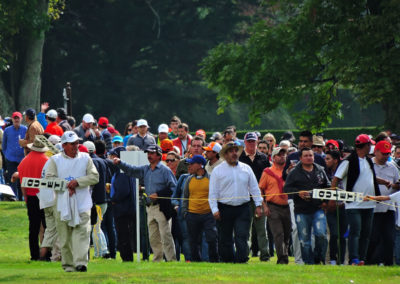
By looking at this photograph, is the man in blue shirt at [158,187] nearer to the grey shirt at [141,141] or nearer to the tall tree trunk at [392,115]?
the grey shirt at [141,141]

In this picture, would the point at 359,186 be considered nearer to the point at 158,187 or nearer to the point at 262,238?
the point at 262,238

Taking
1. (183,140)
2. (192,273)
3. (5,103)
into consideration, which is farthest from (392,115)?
(5,103)

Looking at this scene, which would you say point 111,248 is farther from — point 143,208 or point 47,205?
point 47,205

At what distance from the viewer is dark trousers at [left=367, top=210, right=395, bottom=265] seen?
54.0ft

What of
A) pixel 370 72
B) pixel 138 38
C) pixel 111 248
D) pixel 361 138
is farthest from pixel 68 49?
pixel 361 138

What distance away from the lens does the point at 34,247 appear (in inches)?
689

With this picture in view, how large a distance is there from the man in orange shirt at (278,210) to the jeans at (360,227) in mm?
1149

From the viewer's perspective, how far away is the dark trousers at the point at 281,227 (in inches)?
672

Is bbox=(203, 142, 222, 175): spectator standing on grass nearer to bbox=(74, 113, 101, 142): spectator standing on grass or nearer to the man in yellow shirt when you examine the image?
the man in yellow shirt

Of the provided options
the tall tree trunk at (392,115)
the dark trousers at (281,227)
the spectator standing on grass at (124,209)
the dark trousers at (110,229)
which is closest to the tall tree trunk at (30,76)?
the tall tree trunk at (392,115)

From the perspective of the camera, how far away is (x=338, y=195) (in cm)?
1600

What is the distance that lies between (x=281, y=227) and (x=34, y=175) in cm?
394

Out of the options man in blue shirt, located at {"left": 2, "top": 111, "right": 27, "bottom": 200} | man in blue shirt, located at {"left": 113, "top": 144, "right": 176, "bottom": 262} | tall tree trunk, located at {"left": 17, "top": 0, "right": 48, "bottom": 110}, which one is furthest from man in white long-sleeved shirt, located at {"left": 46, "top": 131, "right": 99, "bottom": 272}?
tall tree trunk, located at {"left": 17, "top": 0, "right": 48, "bottom": 110}

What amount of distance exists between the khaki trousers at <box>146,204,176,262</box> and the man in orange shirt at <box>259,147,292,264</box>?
64.5 inches
